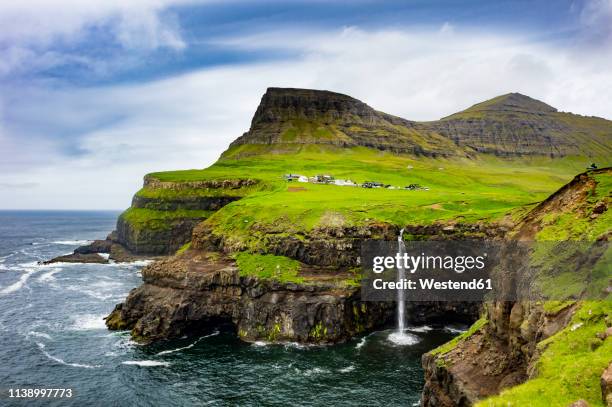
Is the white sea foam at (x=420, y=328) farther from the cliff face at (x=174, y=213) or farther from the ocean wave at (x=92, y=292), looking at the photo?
the cliff face at (x=174, y=213)

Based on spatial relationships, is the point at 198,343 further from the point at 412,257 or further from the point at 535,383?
the point at 535,383

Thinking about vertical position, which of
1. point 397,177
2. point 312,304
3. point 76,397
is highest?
point 397,177

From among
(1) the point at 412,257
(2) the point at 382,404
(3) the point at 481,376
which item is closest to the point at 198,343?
(2) the point at 382,404

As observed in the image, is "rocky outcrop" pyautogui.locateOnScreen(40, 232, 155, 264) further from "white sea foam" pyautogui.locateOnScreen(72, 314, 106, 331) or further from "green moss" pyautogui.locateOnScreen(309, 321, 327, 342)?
"green moss" pyautogui.locateOnScreen(309, 321, 327, 342)

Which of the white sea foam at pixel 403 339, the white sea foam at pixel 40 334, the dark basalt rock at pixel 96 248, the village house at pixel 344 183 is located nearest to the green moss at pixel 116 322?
the white sea foam at pixel 40 334

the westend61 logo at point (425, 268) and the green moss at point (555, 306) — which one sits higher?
the green moss at point (555, 306)

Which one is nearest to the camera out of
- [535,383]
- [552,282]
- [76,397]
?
[535,383]

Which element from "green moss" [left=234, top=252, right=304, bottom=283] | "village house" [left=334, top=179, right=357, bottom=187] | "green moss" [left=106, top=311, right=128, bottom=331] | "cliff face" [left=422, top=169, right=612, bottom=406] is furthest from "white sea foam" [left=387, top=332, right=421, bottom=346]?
"village house" [left=334, top=179, right=357, bottom=187]
